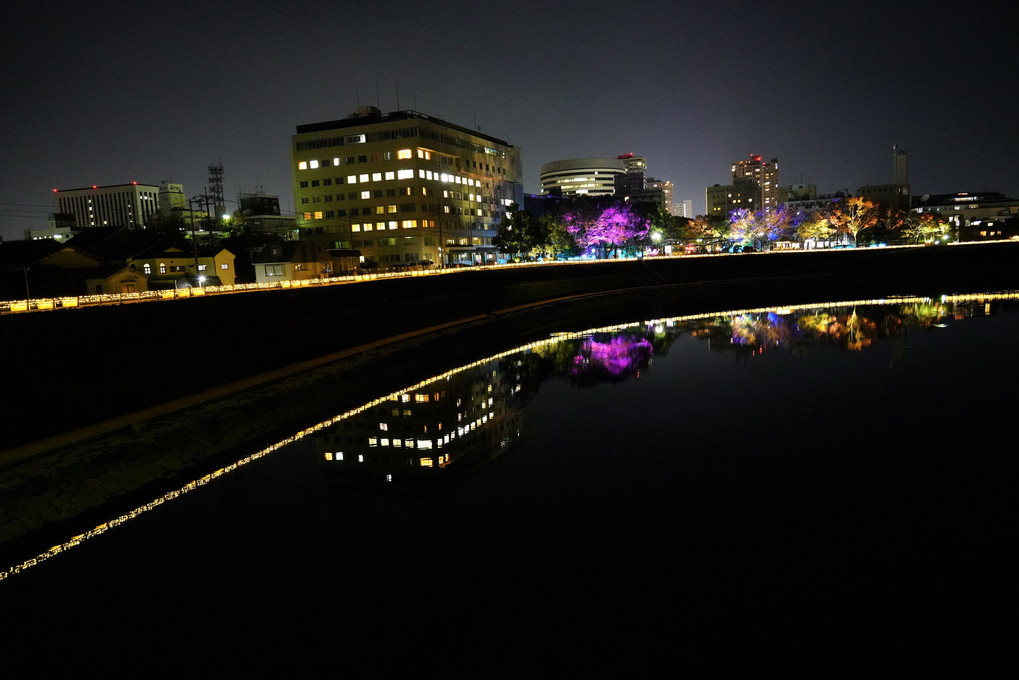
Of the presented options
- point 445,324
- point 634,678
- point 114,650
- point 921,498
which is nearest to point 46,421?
point 114,650

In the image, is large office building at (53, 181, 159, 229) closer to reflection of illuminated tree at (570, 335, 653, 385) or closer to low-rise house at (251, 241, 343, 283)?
low-rise house at (251, 241, 343, 283)

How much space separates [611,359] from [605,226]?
5139 centimetres

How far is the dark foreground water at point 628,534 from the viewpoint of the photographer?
10000 mm

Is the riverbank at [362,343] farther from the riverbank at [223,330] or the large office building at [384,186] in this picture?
the large office building at [384,186]

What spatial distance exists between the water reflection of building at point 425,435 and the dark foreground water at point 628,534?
126mm

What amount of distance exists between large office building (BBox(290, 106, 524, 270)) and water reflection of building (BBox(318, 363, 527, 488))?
64039 millimetres

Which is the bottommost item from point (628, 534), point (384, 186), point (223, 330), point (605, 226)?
point (628, 534)

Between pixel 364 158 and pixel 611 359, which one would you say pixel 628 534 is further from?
pixel 364 158

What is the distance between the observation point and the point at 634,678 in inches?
349

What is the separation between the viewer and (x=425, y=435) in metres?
21.6

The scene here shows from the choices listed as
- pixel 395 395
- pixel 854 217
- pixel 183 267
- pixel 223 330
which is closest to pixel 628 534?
pixel 395 395

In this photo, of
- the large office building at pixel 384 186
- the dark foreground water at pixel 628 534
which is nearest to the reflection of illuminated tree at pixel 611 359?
the dark foreground water at pixel 628 534

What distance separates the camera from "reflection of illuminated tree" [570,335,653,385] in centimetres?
3007

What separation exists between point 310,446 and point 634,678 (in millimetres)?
14488
